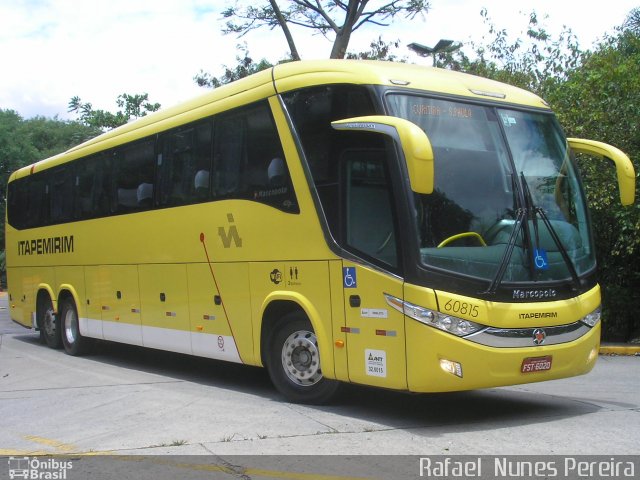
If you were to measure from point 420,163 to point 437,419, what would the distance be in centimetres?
285

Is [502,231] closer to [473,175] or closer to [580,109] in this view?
[473,175]

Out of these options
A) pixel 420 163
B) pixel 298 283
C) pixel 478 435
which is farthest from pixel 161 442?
pixel 420 163

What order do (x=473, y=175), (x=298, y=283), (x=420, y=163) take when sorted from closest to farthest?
(x=420, y=163) < (x=473, y=175) < (x=298, y=283)

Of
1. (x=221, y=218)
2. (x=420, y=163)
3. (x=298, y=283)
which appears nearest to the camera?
(x=420, y=163)

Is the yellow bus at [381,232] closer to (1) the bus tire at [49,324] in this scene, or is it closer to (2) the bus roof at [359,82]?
(2) the bus roof at [359,82]

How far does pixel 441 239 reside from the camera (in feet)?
22.9

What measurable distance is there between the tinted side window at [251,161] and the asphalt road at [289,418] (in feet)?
7.76

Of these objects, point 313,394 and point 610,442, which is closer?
point 610,442

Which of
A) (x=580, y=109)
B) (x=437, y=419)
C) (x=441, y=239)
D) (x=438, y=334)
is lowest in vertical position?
(x=437, y=419)

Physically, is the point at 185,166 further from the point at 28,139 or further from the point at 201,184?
the point at 28,139

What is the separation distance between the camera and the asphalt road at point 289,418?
21.2ft

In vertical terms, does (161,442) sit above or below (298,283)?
below

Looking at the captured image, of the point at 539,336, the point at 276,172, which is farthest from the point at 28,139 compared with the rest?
the point at 539,336

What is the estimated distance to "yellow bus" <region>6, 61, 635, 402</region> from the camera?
22.5ft
